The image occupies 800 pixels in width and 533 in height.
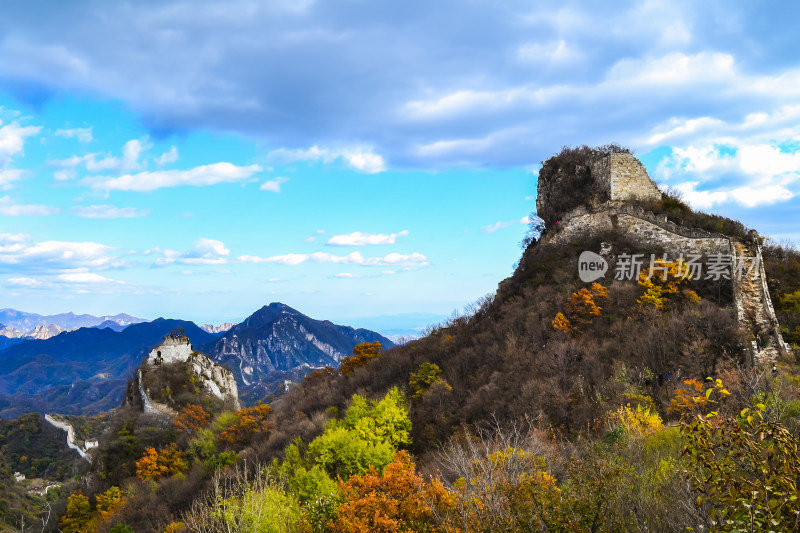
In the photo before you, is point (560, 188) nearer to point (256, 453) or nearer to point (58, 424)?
point (256, 453)

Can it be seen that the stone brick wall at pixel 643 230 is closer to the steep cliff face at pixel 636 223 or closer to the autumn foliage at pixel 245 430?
the steep cliff face at pixel 636 223

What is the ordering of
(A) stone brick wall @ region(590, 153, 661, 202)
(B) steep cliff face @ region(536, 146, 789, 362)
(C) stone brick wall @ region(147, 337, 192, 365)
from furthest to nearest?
(C) stone brick wall @ region(147, 337, 192, 365) → (A) stone brick wall @ region(590, 153, 661, 202) → (B) steep cliff face @ region(536, 146, 789, 362)

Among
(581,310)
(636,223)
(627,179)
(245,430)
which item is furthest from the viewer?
(245,430)

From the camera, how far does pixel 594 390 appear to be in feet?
76.9

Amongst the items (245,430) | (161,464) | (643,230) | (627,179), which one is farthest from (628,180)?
(161,464)

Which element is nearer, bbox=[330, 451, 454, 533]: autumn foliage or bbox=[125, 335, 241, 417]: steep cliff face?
bbox=[330, 451, 454, 533]: autumn foliage

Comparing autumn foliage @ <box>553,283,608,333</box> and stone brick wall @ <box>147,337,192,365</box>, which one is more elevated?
autumn foliage @ <box>553,283,608,333</box>

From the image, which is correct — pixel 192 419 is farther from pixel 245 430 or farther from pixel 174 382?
pixel 245 430

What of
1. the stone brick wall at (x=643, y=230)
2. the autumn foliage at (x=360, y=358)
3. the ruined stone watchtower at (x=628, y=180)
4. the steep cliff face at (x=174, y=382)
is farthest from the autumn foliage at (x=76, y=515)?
the ruined stone watchtower at (x=628, y=180)

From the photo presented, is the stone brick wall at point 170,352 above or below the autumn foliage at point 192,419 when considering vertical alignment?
above

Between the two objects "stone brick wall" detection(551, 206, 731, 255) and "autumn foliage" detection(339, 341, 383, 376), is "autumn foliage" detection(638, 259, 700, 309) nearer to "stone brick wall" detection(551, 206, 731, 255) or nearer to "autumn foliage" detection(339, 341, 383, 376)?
"stone brick wall" detection(551, 206, 731, 255)

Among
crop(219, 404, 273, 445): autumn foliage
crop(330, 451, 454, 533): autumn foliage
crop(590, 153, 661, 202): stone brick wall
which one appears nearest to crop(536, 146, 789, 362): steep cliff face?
crop(590, 153, 661, 202): stone brick wall

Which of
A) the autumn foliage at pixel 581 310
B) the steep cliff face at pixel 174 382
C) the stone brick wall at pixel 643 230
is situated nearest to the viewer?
the stone brick wall at pixel 643 230

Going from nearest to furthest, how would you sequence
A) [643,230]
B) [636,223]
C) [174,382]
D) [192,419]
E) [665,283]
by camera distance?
[665,283], [643,230], [636,223], [192,419], [174,382]
